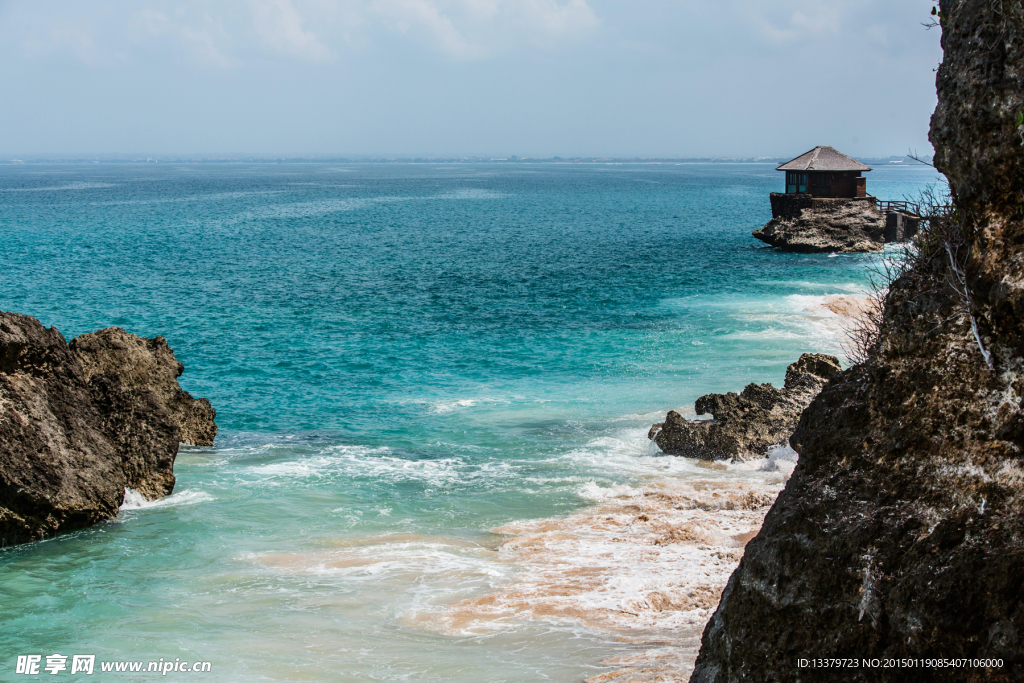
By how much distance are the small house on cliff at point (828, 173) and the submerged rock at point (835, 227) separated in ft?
2.70

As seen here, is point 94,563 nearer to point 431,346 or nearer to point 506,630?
point 506,630

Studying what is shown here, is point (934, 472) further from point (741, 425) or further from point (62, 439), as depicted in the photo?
point (62, 439)

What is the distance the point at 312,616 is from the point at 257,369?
18779mm

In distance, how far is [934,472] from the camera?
583 centimetres

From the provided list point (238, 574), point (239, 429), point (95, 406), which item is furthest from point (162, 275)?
point (238, 574)

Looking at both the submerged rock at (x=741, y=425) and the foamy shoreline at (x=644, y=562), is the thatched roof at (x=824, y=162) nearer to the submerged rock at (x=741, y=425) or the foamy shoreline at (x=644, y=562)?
the submerged rock at (x=741, y=425)

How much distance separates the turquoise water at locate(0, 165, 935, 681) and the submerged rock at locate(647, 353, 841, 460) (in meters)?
0.93

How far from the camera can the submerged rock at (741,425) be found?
18438 mm

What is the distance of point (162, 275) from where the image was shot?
50844mm

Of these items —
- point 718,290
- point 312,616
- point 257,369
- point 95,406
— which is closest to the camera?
point 312,616

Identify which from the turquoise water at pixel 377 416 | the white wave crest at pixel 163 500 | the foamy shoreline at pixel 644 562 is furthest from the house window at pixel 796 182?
the white wave crest at pixel 163 500

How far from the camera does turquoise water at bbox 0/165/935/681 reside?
11.5 m

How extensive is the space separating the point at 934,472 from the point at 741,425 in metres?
13.4

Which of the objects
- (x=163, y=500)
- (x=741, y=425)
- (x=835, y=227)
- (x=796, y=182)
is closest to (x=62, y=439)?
(x=163, y=500)
